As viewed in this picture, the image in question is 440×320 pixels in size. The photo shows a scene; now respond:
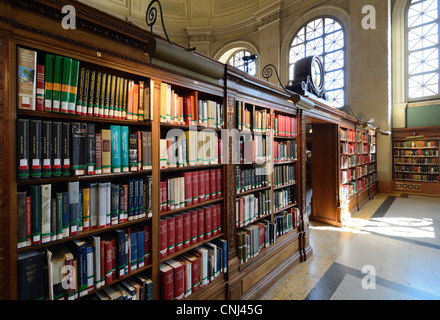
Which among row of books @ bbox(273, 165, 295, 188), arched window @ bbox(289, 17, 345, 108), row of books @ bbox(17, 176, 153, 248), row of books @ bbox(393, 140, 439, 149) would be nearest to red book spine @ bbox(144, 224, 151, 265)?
row of books @ bbox(17, 176, 153, 248)

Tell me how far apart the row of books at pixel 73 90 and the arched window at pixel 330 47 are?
30.5 feet

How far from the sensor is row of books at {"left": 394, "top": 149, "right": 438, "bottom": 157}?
25.2 ft

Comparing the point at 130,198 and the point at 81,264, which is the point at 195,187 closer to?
the point at 130,198

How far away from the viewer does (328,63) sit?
376 inches

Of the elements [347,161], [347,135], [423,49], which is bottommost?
[347,161]

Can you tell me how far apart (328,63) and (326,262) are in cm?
927

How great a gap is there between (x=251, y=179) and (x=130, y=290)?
162 cm

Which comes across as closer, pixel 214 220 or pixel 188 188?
pixel 188 188

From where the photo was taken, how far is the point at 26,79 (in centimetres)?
112

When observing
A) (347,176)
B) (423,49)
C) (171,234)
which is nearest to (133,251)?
(171,234)

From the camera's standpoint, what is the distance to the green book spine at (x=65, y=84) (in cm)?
124

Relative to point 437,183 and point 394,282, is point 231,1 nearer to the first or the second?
point 437,183

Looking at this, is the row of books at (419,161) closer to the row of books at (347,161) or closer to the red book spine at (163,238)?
the row of books at (347,161)

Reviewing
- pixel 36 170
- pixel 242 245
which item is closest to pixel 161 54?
pixel 36 170
